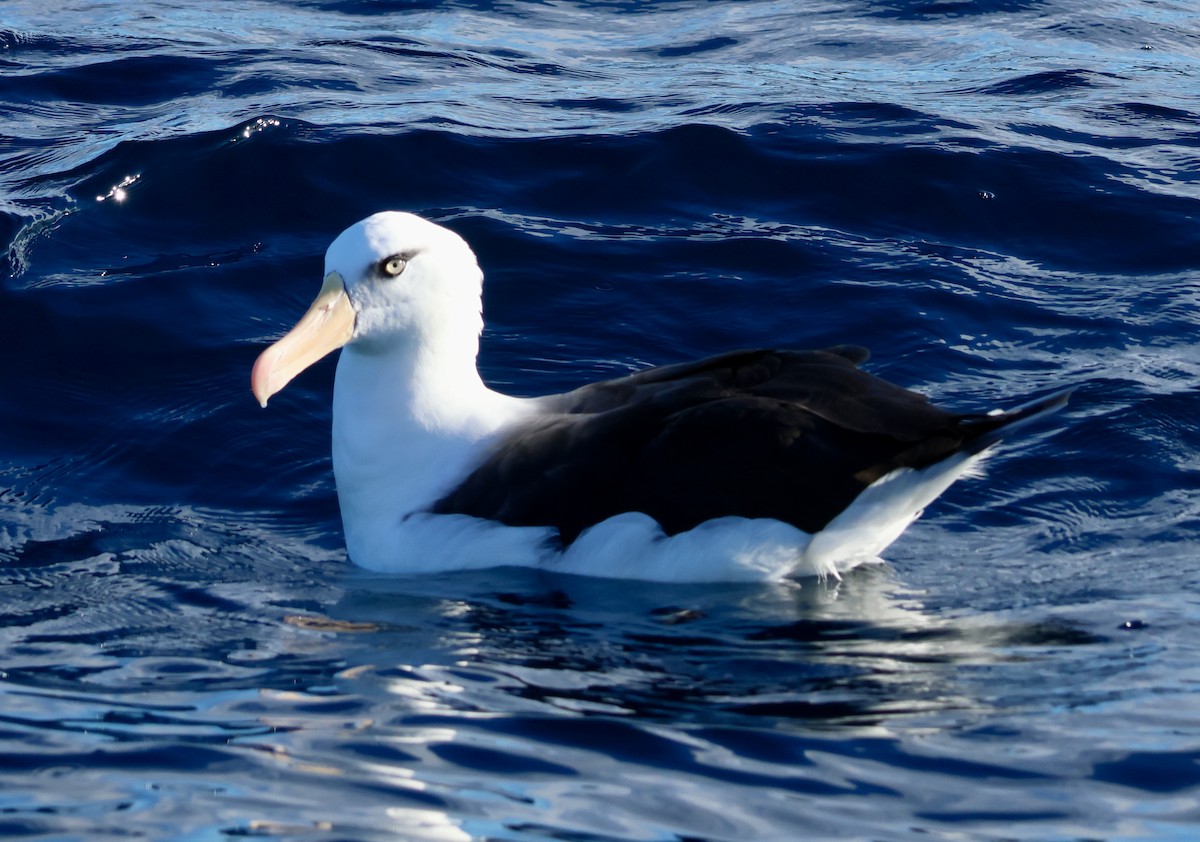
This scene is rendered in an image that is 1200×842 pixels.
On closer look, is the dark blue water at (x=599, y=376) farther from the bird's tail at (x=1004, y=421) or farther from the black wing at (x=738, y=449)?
the bird's tail at (x=1004, y=421)

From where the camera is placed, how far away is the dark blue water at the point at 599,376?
14.9 feet

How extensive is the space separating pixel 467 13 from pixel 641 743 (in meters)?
12.9

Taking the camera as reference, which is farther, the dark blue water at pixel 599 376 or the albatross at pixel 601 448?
the albatross at pixel 601 448

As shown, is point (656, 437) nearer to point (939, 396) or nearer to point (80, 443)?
point (939, 396)

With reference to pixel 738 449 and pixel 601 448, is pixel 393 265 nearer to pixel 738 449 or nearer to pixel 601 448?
pixel 601 448

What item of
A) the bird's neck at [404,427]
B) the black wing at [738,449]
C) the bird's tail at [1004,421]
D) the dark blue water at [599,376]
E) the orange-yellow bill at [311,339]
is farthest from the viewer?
the bird's neck at [404,427]

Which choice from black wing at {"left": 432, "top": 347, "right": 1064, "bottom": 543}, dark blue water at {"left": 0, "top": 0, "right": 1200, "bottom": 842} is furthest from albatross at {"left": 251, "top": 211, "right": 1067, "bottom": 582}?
dark blue water at {"left": 0, "top": 0, "right": 1200, "bottom": 842}

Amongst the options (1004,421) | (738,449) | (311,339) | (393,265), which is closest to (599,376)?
(393,265)

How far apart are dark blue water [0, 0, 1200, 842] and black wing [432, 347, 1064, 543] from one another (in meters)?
0.34

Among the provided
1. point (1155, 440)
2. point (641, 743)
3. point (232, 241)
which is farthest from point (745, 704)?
point (232, 241)

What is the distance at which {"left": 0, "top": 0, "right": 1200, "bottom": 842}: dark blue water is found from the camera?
4551 millimetres

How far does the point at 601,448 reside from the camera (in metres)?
6.36

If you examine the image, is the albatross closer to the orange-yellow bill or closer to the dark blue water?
the orange-yellow bill

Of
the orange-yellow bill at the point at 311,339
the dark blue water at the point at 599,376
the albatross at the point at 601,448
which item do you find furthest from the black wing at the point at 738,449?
the orange-yellow bill at the point at 311,339
